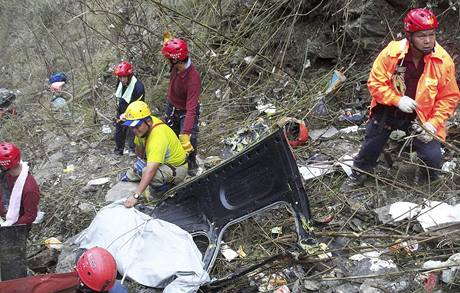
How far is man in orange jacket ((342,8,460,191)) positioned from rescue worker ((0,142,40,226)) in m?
3.01


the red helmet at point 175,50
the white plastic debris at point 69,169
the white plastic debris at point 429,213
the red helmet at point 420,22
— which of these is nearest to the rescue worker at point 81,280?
the white plastic debris at point 429,213

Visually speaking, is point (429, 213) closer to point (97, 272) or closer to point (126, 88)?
point (97, 272)

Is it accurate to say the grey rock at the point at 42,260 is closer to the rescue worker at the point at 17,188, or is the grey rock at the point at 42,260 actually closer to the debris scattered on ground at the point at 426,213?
the rescue worker at the point at 17,188

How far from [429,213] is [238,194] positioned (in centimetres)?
151

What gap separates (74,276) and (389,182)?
2.84 metres

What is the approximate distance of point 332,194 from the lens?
4.66 metres

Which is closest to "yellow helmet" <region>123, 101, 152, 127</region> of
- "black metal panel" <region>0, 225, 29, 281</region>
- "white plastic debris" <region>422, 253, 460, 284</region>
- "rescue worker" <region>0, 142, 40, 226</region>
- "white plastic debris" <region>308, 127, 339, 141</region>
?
"rescue worker" <region>0, 142, 40, 226</region>

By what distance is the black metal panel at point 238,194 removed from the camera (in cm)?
393

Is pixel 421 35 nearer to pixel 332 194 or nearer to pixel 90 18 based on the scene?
pixel 332 194

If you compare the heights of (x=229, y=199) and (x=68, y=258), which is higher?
(x=229, y=199)

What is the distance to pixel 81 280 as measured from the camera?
3.31 m

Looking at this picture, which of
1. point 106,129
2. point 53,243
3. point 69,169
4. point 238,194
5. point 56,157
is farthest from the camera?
point 106,129

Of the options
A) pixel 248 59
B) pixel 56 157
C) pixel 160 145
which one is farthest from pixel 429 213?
pixel 56 157

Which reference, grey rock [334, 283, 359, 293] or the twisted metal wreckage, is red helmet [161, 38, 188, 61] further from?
grey rock [334, 283, 359, 293]
